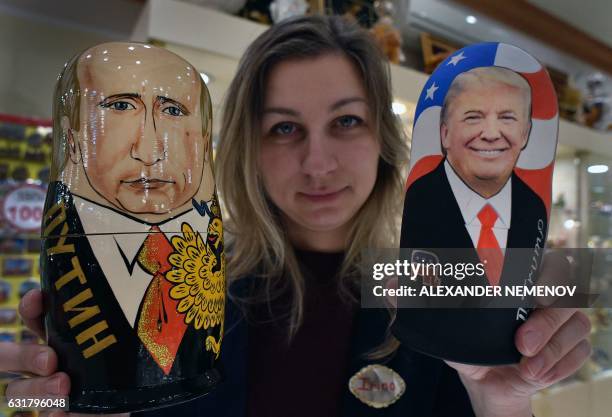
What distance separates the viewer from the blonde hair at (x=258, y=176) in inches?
28.5

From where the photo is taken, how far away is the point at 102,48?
1.54 ft

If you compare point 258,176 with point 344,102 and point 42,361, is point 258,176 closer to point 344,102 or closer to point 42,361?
point 344,102

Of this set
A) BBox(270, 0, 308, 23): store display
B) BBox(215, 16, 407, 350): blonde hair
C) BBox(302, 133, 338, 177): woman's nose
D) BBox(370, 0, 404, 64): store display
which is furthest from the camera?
BBox(270, 0, 308, 23): store display

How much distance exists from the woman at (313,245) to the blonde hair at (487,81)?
0.70ft

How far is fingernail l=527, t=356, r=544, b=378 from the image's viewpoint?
0.44m

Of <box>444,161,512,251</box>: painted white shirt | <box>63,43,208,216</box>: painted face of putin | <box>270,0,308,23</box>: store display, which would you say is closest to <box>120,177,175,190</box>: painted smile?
<box>63,43,208,216</box>: painted face of putin

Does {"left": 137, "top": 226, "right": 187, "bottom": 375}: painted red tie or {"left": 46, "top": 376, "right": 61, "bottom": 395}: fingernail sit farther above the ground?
{"left": 137, "top": 226, "right": 187, "bottom": 375}: painted red tie

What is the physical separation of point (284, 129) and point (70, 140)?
1.06 feet

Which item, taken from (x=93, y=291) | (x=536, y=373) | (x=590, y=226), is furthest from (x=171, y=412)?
(x=590, y=226)

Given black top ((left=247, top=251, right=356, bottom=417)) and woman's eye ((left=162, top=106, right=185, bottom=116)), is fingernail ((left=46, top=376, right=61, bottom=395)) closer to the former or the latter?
woman's eye ((left=162, top=106, right=185, bottom=116))

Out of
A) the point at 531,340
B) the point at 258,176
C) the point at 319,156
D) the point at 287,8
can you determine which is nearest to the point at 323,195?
the point at 319,156

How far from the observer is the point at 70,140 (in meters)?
0.46

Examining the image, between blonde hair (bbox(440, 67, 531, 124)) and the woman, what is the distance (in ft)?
0.70

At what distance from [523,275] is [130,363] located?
0.39 metres
